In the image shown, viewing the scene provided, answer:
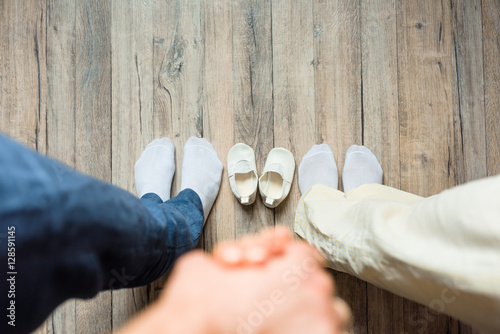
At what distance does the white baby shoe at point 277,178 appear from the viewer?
36.9 inches

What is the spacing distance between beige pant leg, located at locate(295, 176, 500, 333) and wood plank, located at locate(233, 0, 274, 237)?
1.22 ft

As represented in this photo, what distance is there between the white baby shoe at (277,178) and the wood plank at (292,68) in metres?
0.05

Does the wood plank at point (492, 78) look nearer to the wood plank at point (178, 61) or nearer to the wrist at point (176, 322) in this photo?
Result: the wood plank at point (178, 61)

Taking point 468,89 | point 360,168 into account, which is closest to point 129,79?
point 360,168

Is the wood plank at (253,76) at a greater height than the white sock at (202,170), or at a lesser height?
greater

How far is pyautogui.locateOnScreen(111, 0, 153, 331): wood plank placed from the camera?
97cm

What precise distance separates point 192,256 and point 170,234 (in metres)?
0.33

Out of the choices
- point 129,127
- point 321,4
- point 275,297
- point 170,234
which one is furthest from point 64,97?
point 275,297

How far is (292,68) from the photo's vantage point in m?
0.96

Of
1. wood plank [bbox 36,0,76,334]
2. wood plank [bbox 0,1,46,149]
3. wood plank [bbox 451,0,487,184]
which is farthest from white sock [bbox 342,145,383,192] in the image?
wood plank [bbox 0,1,46,149]

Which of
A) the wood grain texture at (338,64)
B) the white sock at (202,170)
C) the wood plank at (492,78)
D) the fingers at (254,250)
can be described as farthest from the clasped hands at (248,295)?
the wood plank at (492,78)

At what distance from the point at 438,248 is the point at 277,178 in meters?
0.57

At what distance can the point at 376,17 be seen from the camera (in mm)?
962

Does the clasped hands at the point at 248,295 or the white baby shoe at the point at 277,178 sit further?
the white baby shoe at the point at 277,178
